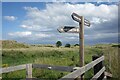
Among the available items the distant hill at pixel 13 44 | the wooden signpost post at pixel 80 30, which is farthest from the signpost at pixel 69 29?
the distant hill at pixel 13 44

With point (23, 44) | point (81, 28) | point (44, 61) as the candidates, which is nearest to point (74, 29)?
point (81, 28)

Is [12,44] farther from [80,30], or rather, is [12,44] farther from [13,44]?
[80,30]

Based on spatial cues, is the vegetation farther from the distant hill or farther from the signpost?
the signpost

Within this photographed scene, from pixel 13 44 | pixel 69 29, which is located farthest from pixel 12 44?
pixel 69 29

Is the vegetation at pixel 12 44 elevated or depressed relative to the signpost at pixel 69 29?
depressed

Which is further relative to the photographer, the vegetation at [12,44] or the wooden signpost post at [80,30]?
the vegetation at [12,44]

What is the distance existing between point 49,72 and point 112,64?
2.43m

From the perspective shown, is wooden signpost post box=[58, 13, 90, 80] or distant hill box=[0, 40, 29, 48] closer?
wooden signpost post box=[58, 13, 90, 80]

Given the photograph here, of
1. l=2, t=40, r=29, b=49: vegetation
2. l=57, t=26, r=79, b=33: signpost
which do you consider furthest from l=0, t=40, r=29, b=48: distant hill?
l=57, t=26, r=79, b=33: signpost

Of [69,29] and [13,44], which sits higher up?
[69,29]

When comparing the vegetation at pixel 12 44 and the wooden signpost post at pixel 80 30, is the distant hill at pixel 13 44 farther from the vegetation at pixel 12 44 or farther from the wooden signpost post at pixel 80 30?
the wooden signpost post at pixel 80 30

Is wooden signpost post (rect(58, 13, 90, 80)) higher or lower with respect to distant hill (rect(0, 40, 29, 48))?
higher

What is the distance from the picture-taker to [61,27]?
18.0ft

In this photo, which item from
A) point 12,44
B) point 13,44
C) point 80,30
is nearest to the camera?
point 80,30
